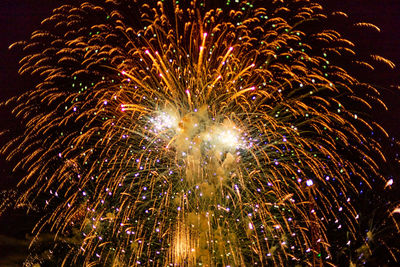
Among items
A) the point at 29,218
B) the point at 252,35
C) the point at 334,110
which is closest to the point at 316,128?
the point at 334,110

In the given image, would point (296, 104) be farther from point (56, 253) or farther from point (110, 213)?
point (56, 253)

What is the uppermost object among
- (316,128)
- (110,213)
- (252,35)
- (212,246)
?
(252,35)

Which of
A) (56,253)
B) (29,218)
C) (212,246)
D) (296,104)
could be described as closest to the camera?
(296,104)

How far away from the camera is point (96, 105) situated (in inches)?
386

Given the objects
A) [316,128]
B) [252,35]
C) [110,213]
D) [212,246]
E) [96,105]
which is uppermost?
[252,35]

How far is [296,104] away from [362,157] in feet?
9.01

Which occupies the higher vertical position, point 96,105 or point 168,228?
point 96,105

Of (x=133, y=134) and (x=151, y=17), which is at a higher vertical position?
(x=151, y=17)

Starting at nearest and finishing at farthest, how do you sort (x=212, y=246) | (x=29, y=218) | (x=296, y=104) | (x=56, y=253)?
(x=296, y=104)
(x=212, y=246)
(x=56, y=253)
(x=29, y=218)

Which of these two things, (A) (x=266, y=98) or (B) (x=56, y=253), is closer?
(A) (x=266, y=98)

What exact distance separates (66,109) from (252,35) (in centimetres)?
531

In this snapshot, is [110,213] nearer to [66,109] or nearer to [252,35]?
[66,109]

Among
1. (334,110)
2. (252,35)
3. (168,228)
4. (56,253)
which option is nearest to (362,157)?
(334,110)

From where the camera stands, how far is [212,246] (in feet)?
33.0
